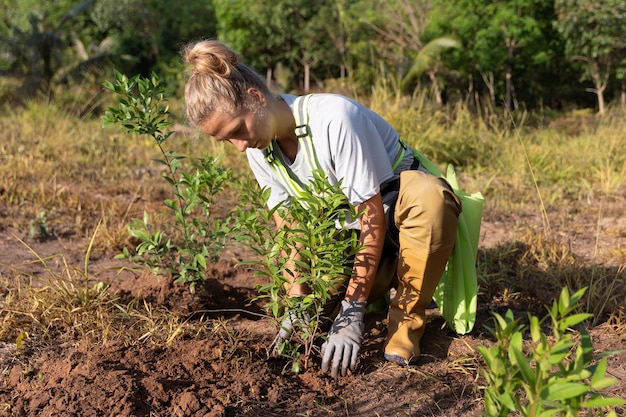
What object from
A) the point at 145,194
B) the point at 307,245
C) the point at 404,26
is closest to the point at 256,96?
the point at 307,245

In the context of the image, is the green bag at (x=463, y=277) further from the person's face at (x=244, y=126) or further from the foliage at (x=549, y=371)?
the foliage at (x=549, y=371)

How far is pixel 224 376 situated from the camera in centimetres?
218

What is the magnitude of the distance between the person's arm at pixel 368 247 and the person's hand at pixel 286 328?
21 cm

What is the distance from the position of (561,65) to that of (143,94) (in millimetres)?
17623

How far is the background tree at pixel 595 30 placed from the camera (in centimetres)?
1316

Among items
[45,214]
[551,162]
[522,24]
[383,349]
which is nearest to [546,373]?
[383,349]

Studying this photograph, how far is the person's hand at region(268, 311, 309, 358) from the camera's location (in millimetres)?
2164

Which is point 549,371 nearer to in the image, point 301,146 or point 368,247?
point 368,247

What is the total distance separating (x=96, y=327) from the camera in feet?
7.98

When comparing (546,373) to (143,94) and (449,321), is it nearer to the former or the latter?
(449,321)

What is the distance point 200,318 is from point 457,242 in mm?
1060

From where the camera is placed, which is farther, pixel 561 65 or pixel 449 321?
pixel 561 65

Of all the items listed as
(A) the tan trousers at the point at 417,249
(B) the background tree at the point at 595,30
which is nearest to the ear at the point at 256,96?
(A) the tan trousers at the point at 417,249

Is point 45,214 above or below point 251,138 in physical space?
below
